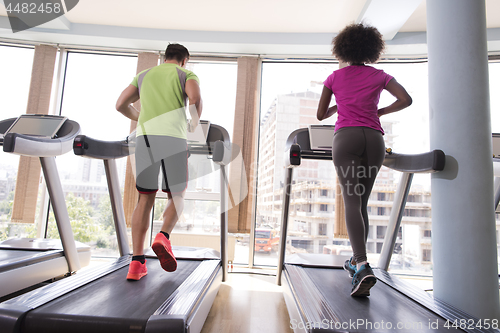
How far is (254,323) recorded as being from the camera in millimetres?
1804

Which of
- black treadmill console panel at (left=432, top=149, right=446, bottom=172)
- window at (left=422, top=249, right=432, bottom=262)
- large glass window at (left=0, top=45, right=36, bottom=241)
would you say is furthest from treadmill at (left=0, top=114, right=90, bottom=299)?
window at (left=422, top=249, right=432, bottom=262)

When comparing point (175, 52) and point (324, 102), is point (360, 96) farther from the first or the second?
point (175, 52)

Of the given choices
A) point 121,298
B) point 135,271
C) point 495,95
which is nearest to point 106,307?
point 121,298

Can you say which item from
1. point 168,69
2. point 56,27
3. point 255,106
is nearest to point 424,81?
point 255,106

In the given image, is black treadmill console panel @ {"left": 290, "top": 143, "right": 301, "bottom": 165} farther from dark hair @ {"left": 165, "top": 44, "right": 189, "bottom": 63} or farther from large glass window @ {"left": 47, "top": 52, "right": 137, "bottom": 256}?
large glass window @ {"left": 47, "top": 52, "right": 137, "bottom": 256}

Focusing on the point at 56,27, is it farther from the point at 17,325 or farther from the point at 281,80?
the point at 17,325

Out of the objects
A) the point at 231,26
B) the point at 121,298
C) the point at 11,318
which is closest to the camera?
the point at 11,318

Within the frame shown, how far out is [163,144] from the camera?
5.13 ft

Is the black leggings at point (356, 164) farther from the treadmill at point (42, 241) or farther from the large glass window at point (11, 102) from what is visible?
the large glass window at point (11, 102)

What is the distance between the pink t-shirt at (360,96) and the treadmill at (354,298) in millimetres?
400

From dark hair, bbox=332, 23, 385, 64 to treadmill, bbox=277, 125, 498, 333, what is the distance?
23.2 inches

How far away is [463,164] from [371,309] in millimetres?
893

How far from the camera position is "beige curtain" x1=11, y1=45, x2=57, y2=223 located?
3766 mm

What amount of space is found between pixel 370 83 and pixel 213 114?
2982 mm
